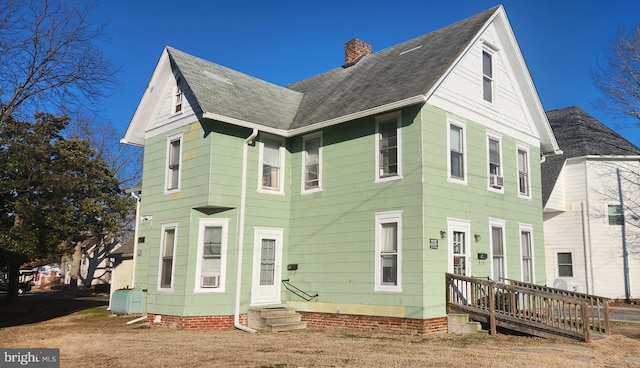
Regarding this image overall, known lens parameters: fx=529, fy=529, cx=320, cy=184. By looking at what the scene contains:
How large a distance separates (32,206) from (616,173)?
24095 millimetres

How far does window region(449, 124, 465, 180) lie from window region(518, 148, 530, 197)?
12.1 feet

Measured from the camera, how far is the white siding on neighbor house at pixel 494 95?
1508 cm

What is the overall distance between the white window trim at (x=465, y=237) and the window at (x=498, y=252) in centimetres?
143

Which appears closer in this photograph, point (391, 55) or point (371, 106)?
point (371, 106)

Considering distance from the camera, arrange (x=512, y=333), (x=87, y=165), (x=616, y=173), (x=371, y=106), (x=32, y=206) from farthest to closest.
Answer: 1. (x=87, y=165)
2. (x=616, y=173)
3. (x=32, y=206)
4. (x=371, y=106)
5. (x=512, y=333)

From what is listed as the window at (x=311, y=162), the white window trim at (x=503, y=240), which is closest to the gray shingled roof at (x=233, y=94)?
the window at (x=311, y=162)

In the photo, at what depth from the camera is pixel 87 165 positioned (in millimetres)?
25094

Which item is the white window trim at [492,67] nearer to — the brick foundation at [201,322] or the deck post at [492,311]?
the deck post at [492,311]

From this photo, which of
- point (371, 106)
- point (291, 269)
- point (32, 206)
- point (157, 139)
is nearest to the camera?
point (371, 106)

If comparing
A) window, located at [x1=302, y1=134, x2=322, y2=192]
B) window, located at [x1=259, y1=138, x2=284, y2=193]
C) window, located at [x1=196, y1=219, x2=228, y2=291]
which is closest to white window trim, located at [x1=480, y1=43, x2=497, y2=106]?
window, located at [x1=302, y1=134, x2=322, y2=192]

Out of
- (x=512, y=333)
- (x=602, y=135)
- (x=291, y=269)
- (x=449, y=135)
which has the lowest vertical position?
(x=512, y=333)

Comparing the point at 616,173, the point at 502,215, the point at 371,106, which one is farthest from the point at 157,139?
the point at 616,173

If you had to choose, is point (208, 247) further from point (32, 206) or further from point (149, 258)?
point (32, 206)

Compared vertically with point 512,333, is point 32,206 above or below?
above
